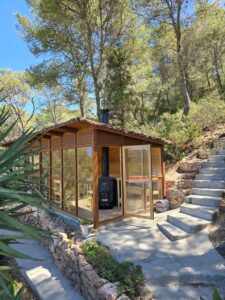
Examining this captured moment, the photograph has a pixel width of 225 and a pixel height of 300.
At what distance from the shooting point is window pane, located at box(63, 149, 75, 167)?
27.0ft

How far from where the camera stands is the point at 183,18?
13.9 m

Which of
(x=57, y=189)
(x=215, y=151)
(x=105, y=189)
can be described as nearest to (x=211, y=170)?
(x=215, y=151)

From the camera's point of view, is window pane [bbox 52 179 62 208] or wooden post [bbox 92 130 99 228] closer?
wooden post [bbox 92 130 99 228]

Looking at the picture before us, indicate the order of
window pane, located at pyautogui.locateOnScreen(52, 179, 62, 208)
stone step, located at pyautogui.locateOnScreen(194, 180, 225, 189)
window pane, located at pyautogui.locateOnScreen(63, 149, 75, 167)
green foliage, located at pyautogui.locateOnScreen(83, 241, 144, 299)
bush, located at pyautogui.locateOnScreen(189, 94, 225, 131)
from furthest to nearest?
bush, located at pyautogui.locateOnScreen(189, 94, 225, 131) → window pane, located at pyautogui.locateOnScreen(52, 179, 62, 208) → window pane, located at pyautogui.locateOnScreen(63, 149, 75, 167) → stone step, located at pyautogui.locateOnScreen(194, 180, 225, 189) → green foliage, located at pyautogui.locateOnScreen(83, 241, 144, 299)

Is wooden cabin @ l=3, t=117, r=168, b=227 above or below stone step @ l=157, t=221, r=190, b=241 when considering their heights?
above

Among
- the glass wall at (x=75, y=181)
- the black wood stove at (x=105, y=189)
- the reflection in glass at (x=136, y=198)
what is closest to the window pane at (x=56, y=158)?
the glass wall at (x=75, y=181)

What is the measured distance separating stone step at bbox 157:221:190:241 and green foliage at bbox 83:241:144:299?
1.56 m

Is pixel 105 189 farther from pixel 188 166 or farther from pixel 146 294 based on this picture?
pixel 146 294

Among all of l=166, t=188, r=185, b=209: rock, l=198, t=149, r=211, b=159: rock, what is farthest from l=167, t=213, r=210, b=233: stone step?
l=198, t=149, r=211, b=159: rock

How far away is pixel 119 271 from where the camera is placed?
4.30 m

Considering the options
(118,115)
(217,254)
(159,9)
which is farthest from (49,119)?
(217,254)

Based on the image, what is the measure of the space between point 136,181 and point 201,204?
1817mm

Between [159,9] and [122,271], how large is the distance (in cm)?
1336

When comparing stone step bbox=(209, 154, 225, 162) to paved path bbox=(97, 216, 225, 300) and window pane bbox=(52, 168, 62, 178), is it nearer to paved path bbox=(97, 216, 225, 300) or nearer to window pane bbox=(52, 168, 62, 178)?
paved path bbox=(97, 216, 225, 300)
